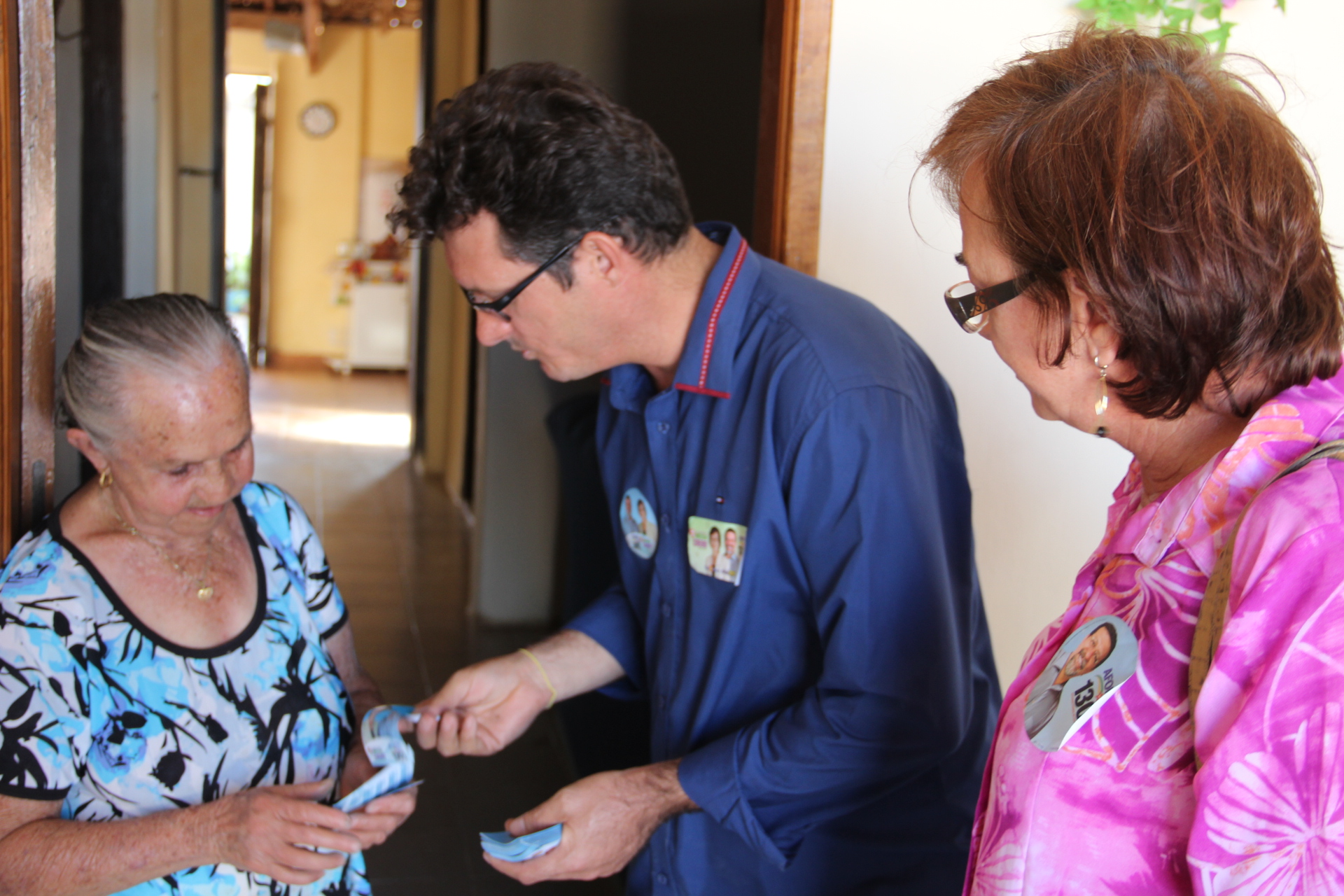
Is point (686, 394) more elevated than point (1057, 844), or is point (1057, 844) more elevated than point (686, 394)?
point (686, 394)

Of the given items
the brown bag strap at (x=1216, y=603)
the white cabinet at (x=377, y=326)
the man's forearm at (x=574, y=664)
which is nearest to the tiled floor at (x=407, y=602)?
the man's forearm at (x=574, y=664)

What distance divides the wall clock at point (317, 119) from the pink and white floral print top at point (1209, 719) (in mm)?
13292

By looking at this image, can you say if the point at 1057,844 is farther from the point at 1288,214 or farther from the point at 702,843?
the point at 702,843

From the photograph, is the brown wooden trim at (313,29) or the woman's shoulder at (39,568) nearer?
the woman's shoulder at (39,568)

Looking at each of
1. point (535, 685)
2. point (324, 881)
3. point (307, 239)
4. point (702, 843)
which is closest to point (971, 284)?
point (702, 843)

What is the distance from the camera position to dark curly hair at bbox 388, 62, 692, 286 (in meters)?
1.57

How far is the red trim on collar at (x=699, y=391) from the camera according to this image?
1593 millimetres

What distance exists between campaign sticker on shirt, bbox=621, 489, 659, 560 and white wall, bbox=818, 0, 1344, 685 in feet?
1.90

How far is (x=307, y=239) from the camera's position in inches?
515

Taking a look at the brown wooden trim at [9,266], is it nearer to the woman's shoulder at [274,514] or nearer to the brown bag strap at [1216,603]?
the woman's shoulder at [274,514]

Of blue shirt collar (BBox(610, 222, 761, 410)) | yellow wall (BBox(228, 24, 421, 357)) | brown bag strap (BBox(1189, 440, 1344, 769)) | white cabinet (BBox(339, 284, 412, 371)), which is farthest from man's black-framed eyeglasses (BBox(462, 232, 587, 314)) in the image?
yellow wall (BBox(228, 24, 421, 357))

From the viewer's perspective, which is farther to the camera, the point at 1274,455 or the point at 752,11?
the point at 752,11

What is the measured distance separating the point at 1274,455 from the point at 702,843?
3.49 ft

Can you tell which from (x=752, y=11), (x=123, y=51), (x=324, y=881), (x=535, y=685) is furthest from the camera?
(x=752, y=11)
